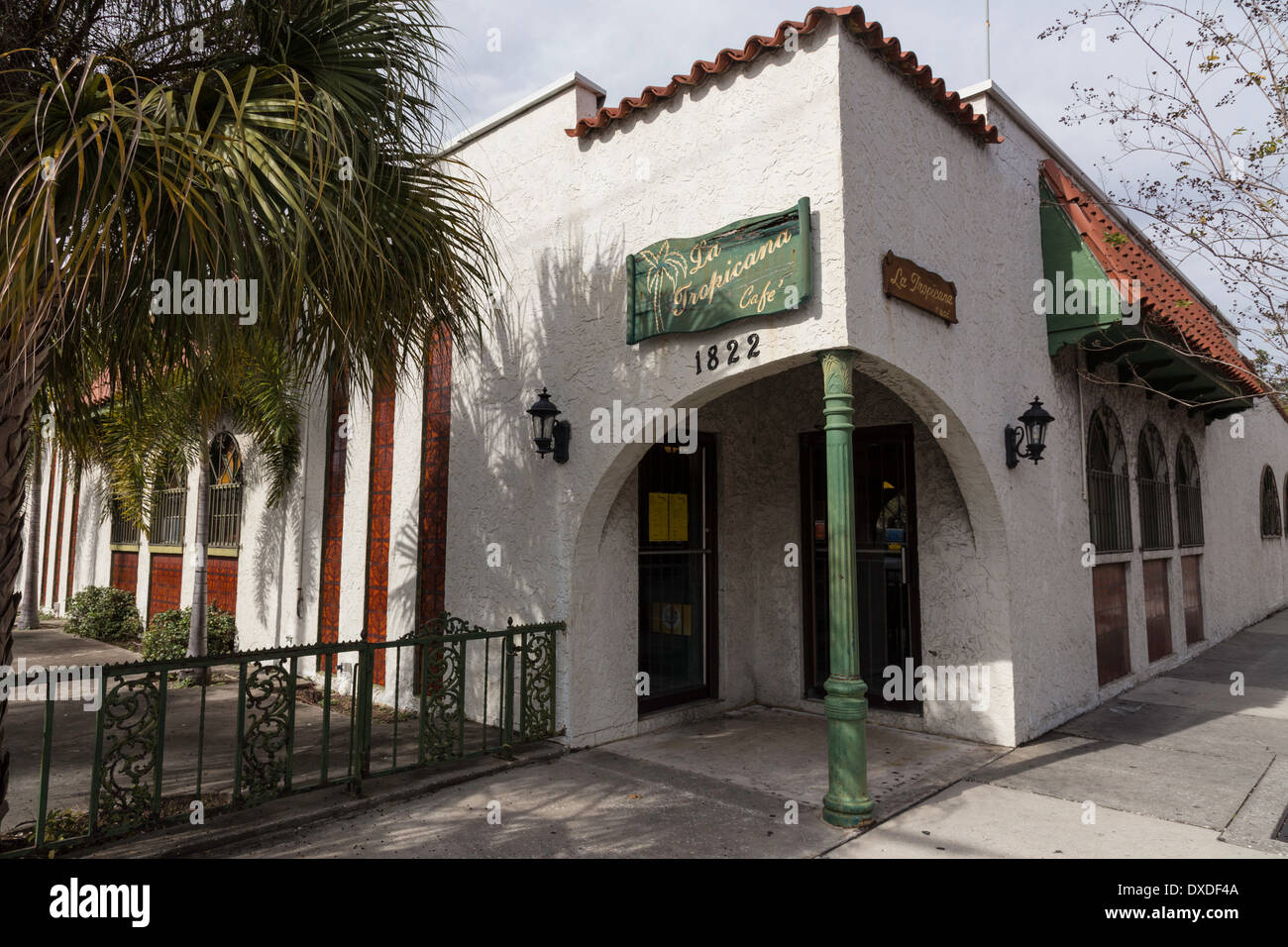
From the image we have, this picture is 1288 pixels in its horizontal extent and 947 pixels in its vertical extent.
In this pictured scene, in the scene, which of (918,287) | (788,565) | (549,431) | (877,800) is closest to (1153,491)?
(788,565)

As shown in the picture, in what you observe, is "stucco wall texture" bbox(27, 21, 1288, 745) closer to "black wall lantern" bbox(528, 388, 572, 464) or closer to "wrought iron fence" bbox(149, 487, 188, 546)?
"black wall lantern" bbox(528, 388, 572, 464)

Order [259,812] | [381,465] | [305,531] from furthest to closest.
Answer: [305,531], [381,465], [259,812]

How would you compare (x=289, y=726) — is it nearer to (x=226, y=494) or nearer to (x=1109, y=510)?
(x=226, y=494)

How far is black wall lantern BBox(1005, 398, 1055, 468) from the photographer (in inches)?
246

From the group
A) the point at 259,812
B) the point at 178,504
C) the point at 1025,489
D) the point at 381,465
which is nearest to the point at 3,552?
the point at 259,812

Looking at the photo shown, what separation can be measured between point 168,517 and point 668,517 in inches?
370

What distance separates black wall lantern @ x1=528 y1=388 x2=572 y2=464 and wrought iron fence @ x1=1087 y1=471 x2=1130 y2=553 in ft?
17.2

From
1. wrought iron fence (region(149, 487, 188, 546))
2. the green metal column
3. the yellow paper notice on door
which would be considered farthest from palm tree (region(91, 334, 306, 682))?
the green metal column

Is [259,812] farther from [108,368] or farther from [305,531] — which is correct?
[305,531]

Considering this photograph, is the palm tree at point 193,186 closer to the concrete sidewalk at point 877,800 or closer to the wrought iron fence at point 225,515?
the concrete sidewalk at point 877,800

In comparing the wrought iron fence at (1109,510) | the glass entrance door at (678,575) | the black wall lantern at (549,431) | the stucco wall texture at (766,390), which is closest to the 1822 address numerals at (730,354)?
the stucco wall texture at (766,390)

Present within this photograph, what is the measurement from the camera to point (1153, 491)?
994cm

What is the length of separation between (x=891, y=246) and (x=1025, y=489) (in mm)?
2602
